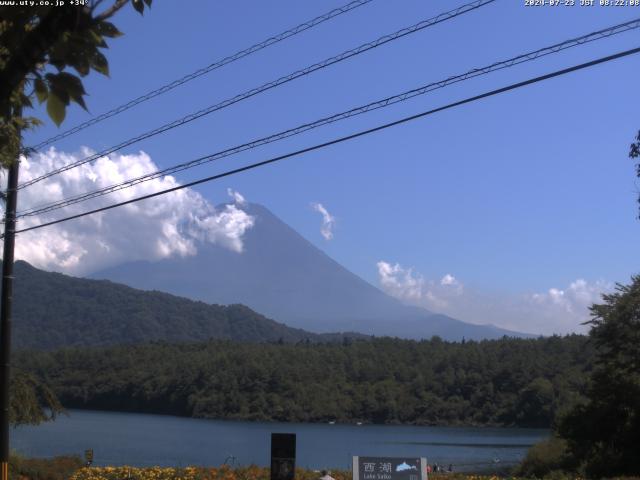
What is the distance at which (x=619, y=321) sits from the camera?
108 ft

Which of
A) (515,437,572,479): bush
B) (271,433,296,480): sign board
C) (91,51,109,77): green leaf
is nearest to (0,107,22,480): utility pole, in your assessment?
(271,433,296,480): sign board

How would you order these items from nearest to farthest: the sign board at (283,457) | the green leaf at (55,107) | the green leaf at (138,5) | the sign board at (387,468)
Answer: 1. the green leaf at (55,107)
2. the green leaf at (138,5)
3. the sign board at (283,457)
4. the sign board at (387,468)

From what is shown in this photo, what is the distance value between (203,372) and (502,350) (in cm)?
4122

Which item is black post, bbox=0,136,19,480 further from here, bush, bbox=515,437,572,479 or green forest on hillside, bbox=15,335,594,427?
green forest on hillside, bbox=15,335,594,427

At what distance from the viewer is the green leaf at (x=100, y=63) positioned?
Answer: 3.58m

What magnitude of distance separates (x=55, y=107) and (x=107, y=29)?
0.42 meters

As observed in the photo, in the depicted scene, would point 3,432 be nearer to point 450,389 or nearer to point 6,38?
point 6,38

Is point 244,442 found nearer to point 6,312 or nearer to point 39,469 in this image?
point 39,469

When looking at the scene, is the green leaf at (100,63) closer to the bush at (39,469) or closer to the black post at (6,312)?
the black post at (6,312)

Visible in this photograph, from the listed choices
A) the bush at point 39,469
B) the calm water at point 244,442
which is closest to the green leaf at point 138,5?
the bush at point 39,469

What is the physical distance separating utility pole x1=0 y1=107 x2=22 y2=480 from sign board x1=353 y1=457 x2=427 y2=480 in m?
5.57

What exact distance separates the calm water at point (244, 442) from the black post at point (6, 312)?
24.3 metres

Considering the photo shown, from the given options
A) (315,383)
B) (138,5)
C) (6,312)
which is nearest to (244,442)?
(315,383)

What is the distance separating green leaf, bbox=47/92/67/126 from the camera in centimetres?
347
